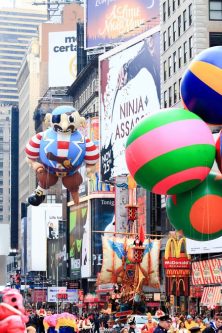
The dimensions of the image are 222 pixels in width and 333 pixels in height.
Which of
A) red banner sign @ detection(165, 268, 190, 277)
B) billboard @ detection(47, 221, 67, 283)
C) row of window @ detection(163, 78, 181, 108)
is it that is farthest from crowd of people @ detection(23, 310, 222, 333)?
billboard @ detection(47, 221, 67, 283)

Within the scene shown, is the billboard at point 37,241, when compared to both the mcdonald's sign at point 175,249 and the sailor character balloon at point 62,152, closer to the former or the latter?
the mcdonald's sign at point 175,249

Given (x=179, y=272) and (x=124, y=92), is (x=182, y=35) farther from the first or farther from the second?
(x=179, y=272)

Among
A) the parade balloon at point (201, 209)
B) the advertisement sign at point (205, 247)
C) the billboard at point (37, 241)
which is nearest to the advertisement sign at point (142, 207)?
the advertisement sign at point (205, 247)

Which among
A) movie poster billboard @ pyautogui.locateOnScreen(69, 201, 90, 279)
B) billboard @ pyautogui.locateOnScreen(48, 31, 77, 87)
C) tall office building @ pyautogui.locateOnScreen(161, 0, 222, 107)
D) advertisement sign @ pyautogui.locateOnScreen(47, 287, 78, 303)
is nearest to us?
tall office building @ pyautogui.locateOnScreen(161, 0, 222, 107)

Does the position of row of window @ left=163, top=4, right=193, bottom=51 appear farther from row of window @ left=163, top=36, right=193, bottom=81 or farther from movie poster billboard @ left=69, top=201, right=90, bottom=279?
movie poster billboard @ left=69, top=201, right=90, bottom=279

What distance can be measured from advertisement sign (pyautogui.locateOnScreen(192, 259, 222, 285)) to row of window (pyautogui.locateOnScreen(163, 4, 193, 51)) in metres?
18.5

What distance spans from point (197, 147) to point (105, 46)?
3360 inches

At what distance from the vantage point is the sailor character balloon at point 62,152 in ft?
80.0

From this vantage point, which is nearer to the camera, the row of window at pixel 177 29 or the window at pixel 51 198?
the row of window at pixel 177 29

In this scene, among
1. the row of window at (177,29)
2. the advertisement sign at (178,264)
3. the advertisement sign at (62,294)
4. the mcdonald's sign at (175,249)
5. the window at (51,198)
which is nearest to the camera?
the advertisement sign at (178,264)

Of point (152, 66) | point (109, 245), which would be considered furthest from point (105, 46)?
point (109, 245)

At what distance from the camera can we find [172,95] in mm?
69125

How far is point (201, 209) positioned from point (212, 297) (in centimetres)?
3564

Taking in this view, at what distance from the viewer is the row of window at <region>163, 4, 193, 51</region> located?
6488cm
